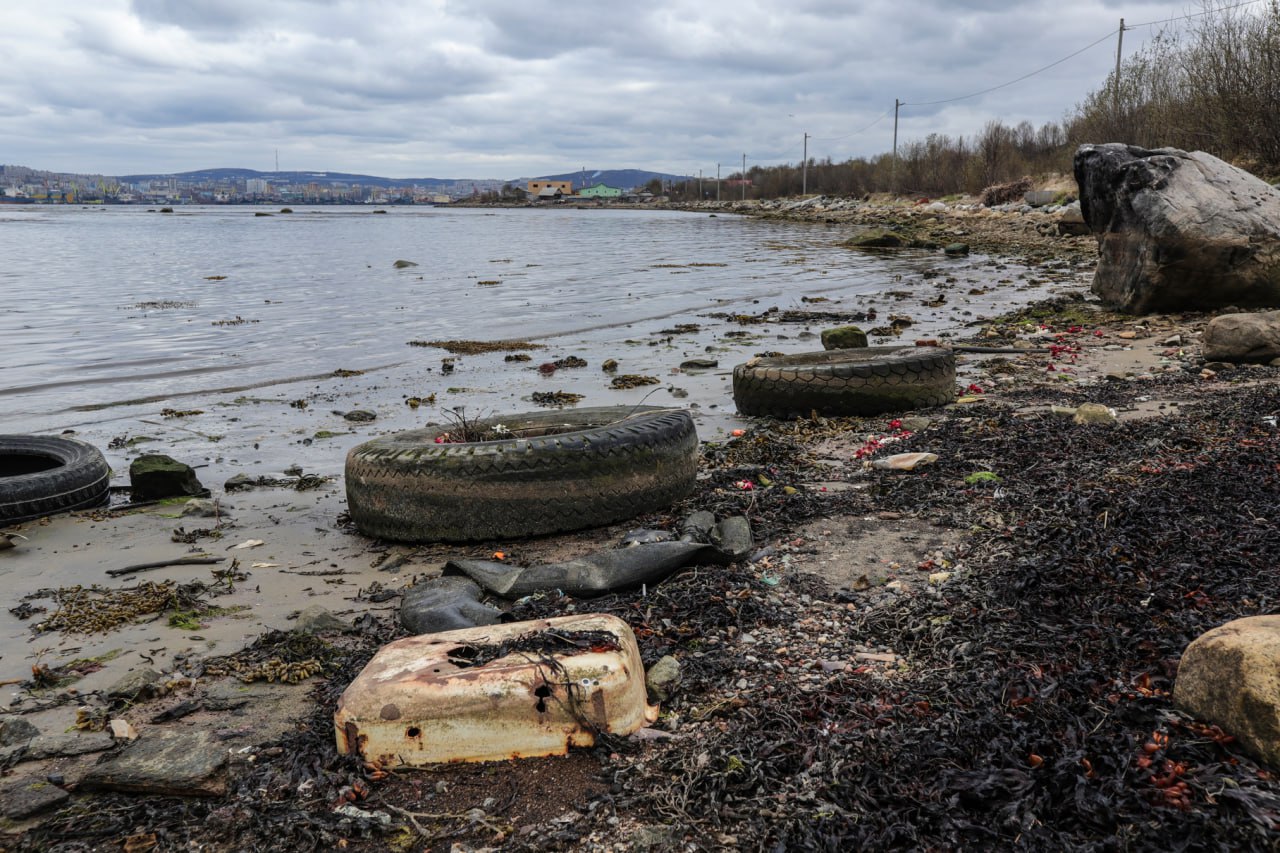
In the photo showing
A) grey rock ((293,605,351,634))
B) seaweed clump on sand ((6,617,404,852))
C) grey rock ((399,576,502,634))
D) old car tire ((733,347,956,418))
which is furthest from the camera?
old car tire ((733,347,956,418))

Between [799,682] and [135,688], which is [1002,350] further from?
[135,688]

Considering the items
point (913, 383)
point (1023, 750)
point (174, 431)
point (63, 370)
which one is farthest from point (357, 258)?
point (1023, 750)

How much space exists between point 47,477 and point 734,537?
440 cm

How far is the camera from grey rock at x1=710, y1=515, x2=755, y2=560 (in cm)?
454

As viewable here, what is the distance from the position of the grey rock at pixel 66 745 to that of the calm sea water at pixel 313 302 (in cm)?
646

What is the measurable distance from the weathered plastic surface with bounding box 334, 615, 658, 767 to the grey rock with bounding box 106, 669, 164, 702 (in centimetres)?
107

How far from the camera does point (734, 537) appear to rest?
474cm

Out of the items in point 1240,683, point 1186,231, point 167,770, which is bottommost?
point 167,770

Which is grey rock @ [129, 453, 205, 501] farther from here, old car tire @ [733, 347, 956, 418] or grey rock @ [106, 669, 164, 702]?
old car tire @ [733, 347, 956, 418]

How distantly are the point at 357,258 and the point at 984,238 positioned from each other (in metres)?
22.6

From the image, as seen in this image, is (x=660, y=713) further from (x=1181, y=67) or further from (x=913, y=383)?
(x=1181, y=67)

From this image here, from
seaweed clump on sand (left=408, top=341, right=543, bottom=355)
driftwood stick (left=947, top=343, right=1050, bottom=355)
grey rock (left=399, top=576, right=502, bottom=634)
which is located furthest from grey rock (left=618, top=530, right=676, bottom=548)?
seaweed clump on sand (left=408, top=341, right=543, bottom=355)

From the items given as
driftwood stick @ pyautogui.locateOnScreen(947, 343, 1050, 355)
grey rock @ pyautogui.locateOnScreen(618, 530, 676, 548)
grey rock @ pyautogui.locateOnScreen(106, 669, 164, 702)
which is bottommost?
grey rock @ pyautogui.locateOnScreen(106, 669, 164, 702)

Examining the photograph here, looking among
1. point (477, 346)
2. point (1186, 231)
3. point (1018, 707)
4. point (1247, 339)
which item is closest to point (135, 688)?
point (1018, 707)
